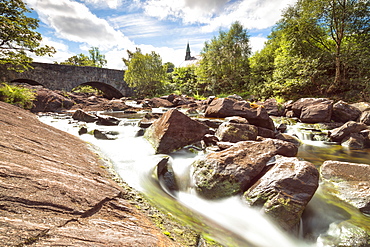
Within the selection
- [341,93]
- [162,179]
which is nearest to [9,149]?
[162,179]

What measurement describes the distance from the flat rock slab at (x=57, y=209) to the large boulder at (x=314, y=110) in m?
11.8

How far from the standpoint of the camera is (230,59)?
29.6 meters

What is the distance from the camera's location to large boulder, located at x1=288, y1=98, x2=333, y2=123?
10.3 metres

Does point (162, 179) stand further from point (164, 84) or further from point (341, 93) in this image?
point (164, 84)

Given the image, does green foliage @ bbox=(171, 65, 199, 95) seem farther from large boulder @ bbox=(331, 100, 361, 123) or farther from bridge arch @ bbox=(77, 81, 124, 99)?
large boulder @ bbox=(331, 100, 361, 123)

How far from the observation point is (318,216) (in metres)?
3.09

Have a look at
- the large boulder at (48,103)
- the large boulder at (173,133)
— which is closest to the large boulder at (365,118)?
the large boulder at (173,133)

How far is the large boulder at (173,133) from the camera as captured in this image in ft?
17.3

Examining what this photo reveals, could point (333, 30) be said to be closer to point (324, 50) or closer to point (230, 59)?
point (324, 50)

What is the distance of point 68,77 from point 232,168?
32088mm

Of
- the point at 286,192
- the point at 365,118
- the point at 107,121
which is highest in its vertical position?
the point at 365,118

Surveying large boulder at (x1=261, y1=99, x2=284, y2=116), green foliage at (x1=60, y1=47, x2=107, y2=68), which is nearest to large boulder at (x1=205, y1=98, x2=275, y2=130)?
large boulder at (x1=261, y1=99, x2=284, y2=116)

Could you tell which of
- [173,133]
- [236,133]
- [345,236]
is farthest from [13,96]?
[345,236]

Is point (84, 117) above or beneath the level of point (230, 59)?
beneath
